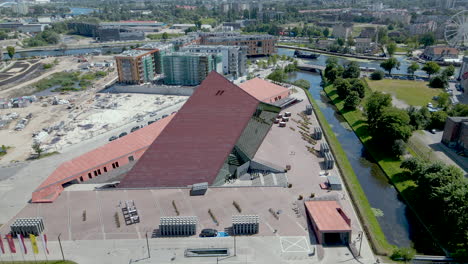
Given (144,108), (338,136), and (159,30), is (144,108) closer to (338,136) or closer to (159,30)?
(338,136)

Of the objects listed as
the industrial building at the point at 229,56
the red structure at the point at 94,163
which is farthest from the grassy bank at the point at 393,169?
the industrial building at the point at 229,56

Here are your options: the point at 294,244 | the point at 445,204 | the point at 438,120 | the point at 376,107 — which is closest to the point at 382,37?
the point at 438,120

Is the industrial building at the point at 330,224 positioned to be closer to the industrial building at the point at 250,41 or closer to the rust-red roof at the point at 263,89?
the rust-red roof at the point at 263,89

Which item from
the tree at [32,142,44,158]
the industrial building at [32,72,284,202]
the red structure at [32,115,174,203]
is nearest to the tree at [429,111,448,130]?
the industrial building at [32,72,284,202]

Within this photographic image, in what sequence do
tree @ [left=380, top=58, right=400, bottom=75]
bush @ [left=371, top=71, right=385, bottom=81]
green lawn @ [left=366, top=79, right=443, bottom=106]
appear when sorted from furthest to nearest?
tree @ [left=380, top=58, right=400, bottom=75], bush @ [left=371, top=71, right=385, bottom=81], green lawn @ [left=366, top=79, right=443, bottom=106]

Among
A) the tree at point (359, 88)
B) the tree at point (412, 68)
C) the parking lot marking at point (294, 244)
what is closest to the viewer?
the parking lot marking at point (294, 244)

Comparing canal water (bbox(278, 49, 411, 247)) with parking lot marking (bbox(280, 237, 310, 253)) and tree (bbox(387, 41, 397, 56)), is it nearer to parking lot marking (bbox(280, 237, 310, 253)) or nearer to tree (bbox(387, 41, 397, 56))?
parking lot marking (bbox(280, 237, 310, 253))

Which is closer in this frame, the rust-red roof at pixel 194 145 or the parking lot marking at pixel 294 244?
the parking lot marking at pixel 294 244
